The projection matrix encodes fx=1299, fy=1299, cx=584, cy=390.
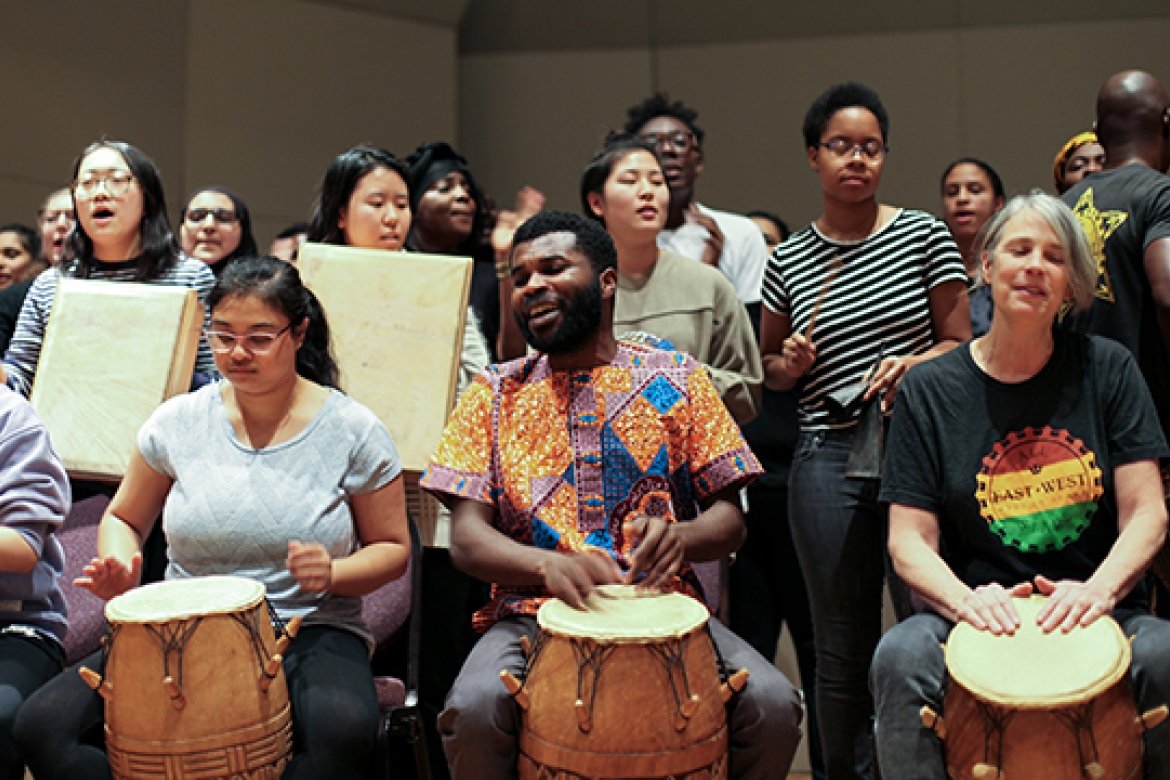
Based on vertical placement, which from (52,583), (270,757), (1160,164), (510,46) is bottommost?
(270,757)

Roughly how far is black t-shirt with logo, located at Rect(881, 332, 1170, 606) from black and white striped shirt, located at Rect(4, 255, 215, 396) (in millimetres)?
1996

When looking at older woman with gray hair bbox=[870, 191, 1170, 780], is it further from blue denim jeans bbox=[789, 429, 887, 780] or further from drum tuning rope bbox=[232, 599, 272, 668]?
drum tuning rope bbox=[232, 599, 272, 668]

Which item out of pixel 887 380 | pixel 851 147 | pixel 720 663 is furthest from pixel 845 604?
pixel 851 147

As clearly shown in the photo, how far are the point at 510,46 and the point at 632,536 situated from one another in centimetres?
548

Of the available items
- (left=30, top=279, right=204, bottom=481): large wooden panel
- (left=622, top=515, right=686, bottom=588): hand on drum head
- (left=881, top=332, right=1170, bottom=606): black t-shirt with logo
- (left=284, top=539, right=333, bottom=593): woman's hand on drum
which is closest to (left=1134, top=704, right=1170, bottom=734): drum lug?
(left=881, top=332, right=1170, bottom=606): black t-shirt with logo

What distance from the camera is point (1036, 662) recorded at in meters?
2.19

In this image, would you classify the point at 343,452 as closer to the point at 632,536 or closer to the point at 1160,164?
the point at 632,536

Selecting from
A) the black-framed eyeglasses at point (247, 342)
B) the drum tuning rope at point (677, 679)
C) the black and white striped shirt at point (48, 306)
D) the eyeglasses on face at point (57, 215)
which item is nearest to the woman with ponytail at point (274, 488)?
the black-framed eyeglasses at point (247, 342)

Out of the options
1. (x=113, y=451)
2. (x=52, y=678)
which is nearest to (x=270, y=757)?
(x=52, y=678)

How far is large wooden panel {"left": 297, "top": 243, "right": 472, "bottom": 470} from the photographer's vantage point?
328 centimetres

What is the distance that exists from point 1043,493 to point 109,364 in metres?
2.31

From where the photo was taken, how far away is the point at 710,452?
265 centimetres

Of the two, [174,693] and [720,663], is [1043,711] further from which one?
[174,693]

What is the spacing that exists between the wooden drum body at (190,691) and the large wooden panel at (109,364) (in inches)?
41.7
